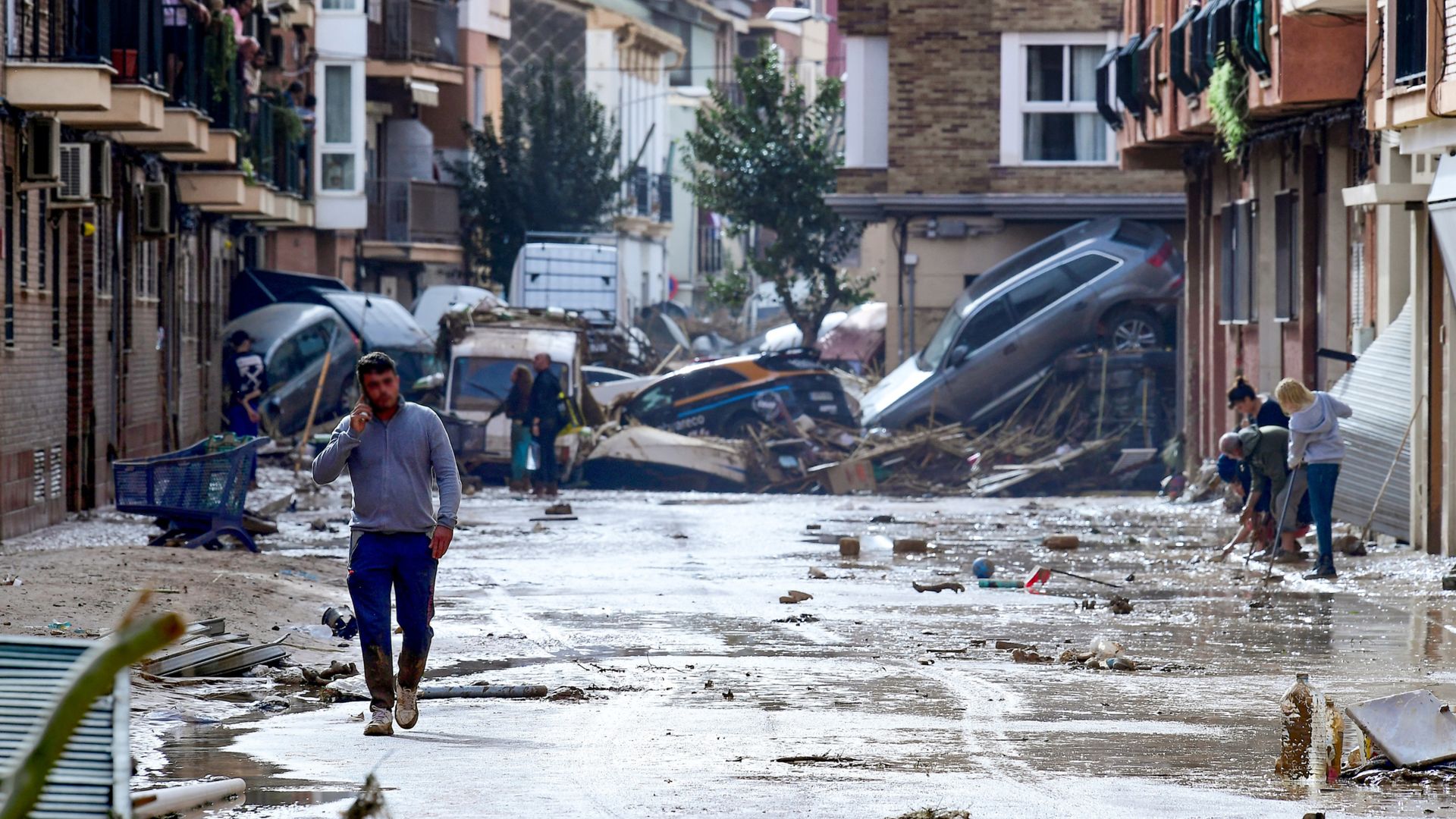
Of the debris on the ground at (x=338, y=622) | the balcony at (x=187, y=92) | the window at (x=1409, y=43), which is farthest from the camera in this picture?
the balcony at (x=187, y=92)

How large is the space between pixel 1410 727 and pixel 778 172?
40478mm

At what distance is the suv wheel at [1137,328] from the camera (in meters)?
31.8

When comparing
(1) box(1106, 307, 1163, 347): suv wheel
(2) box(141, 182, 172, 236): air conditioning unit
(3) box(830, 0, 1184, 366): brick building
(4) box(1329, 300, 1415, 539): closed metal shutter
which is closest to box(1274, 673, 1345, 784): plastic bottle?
(4) box(1329, 300, 1415, 539): closed metal shutter

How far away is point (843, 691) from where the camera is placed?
10.2 m

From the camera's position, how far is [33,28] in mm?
20594

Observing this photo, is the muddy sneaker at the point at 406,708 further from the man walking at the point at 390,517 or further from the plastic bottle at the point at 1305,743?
the plastic bottle at the point at 1305,743

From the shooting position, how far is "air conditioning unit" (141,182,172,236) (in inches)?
1027

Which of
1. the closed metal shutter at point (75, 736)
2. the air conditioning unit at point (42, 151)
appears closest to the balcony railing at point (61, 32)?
the air conditioning unit at point (42, 151)

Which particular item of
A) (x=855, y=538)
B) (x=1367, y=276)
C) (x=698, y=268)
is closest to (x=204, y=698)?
Answer: (x=855, y=538)

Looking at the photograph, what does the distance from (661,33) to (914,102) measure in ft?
125

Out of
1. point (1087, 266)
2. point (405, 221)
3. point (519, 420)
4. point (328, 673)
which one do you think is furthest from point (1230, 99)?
point (405, 221)

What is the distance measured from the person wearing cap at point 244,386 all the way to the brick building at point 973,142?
45.1 ft

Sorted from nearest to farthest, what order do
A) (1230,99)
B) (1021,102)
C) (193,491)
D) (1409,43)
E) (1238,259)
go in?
(193,491)
(1409,43)
(1230,99)
(1238,259)
(1021,102)

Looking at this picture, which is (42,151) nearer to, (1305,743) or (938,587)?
(938,587)
